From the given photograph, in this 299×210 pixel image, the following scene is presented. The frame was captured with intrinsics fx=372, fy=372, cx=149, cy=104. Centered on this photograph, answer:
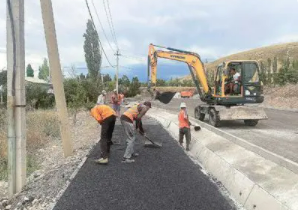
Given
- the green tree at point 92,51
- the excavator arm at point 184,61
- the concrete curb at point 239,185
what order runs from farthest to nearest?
the green tree at point 92,51
the excavator arm at point 184,61
the concrete curb at point 239,185

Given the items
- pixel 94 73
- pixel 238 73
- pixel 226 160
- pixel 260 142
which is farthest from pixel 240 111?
pixel 94 73

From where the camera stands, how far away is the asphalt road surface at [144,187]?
5.89m

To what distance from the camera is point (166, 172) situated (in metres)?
7.89

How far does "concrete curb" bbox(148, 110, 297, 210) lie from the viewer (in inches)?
213

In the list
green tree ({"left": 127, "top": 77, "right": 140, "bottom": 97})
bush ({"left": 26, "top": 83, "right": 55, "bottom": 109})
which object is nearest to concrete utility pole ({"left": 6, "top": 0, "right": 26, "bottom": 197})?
bush ({"left": 26, "top": 83, "right": 55, "bottom": 109})

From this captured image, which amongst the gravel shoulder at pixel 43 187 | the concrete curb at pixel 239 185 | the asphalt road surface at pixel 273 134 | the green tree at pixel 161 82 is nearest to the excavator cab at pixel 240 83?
the asphalt road surface at pixel 273 134

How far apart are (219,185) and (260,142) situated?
585 centimetres

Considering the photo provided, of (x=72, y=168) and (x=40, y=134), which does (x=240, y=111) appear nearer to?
(x=40, y=134)

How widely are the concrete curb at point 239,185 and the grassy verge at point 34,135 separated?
4.57 metres

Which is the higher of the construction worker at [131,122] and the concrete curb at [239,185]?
the construction worker at [131,122]

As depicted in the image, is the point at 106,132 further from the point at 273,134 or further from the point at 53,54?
the point at 273,134

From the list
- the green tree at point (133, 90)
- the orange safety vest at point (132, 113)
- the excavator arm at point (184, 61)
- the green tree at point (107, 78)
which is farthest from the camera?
the green tree at point (107, 78)

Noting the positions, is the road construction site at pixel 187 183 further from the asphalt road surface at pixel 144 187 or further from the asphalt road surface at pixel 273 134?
the asphalt road surface at pixel 273 134

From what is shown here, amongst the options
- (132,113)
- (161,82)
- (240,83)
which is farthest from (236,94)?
(161,82)
